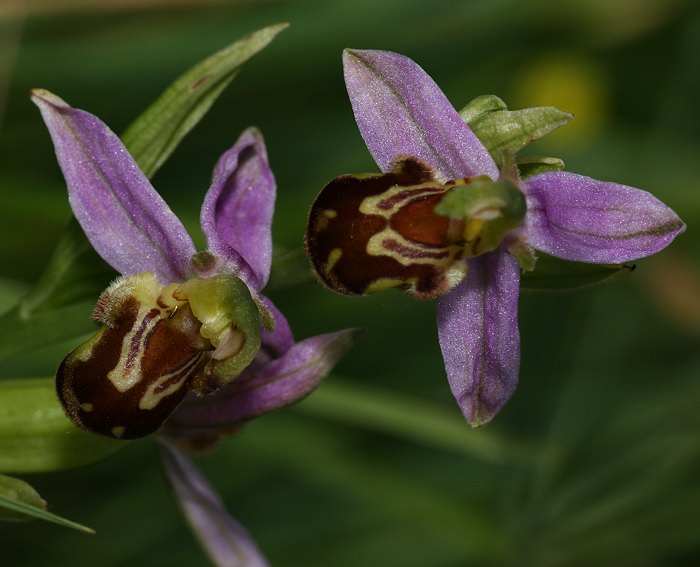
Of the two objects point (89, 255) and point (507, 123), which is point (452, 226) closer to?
point (507, 123)

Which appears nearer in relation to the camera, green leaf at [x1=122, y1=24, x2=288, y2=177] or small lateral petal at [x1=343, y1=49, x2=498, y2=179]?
small lateral petal at [x1=343, y1=49, x2=498, y2=179]

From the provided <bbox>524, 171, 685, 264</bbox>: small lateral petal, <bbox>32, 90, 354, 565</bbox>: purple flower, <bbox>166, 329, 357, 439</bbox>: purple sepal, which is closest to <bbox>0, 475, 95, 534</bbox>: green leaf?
<bbox>32, 90, 354, 565</bbox>: purple flower

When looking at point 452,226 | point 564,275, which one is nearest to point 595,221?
point 564,275

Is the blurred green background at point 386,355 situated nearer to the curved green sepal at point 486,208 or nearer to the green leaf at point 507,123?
the green leaf at point 507,123

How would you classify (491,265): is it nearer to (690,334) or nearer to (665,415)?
(665,415)

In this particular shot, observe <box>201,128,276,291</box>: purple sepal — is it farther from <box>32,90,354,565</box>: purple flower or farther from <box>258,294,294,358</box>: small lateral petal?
<box>258,294,294,358</box>: small lateral petal

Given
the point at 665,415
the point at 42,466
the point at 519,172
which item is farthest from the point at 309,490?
the point at 519,172
